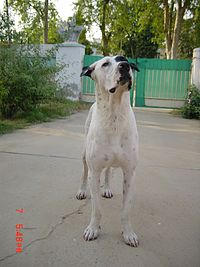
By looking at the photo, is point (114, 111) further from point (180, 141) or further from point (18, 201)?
point (180, 141)

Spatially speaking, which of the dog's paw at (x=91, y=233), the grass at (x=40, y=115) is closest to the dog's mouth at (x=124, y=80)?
the dog's paw at (x=91, y=233)

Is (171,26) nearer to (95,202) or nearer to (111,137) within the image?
(111,137)

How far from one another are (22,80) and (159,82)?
6415 mm

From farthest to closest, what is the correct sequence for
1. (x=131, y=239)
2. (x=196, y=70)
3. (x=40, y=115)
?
(x=196, y=70) < (x=40, y=115) < (x=131, y=239)

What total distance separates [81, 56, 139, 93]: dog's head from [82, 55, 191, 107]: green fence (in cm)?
914

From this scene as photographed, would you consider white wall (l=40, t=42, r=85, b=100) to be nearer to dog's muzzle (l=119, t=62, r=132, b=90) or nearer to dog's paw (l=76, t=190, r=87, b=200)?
dog's paw (l=76, t=190, r=87, b=200)

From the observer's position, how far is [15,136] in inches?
A: 215

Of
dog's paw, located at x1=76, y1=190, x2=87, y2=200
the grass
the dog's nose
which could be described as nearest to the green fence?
the grass

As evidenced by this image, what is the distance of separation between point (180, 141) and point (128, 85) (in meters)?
4.00

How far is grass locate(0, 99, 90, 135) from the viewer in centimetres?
610

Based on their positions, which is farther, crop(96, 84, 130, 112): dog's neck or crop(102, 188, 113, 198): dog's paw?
crop(102, 188, 113, 198): dog's paw

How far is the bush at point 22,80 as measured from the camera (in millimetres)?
6375

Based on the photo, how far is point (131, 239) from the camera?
213 centimetres
